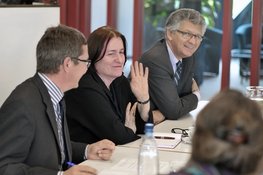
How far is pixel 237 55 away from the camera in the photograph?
416 cm

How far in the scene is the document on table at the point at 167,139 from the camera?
8.15 feet

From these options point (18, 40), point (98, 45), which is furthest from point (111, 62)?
point (18, 40)

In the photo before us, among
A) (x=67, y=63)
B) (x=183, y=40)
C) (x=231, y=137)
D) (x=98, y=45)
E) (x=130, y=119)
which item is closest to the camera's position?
(x=231, y=137)

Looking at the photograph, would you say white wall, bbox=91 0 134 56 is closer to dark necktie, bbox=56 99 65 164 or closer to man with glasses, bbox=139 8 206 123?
man with glasses, bbox=139 8 206 123

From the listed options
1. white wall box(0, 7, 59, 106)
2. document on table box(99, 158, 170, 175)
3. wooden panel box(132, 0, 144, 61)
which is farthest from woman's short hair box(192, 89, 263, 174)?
wooden panel box(132, 0, 144, 61)

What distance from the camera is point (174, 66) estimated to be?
11.1 ft

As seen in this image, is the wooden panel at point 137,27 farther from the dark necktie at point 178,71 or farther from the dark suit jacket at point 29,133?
the dark suit jacket at point 29,133

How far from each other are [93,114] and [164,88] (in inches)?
30.1

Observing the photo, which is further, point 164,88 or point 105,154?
point 164,88

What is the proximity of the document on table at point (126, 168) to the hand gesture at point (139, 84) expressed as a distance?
2.51 feet

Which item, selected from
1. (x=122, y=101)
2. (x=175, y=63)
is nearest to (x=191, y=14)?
(x=175, y=63)

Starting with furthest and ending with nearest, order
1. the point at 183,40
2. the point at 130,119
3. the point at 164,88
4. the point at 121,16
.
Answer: the point at 121,16, the point at 183,40, the point at 164,88, the point at 130,119

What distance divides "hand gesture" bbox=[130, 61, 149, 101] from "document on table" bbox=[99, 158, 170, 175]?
0.77 metres

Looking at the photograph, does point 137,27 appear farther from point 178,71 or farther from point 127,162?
point 127,162
